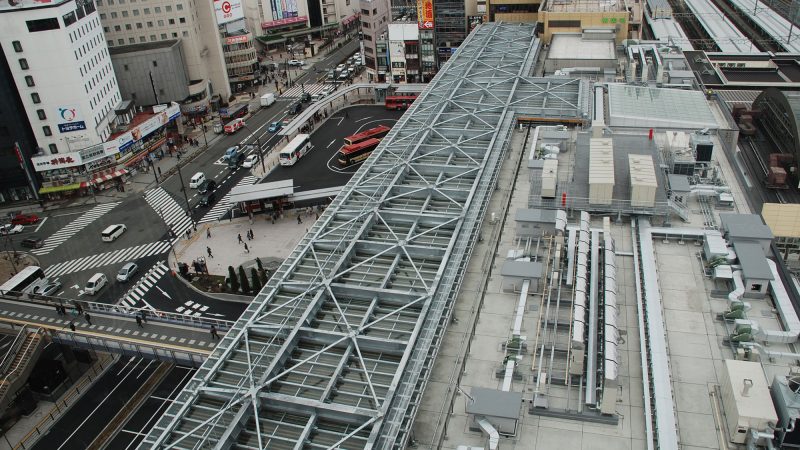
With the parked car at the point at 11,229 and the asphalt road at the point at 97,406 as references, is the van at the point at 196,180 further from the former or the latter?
the asphalt road at the point at 97,406

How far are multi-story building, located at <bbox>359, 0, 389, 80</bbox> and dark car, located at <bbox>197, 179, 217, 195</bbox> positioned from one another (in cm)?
4653

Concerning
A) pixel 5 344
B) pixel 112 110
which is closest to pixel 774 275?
pixel 5 344

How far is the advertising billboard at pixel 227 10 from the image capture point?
11951 cm

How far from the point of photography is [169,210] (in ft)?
275

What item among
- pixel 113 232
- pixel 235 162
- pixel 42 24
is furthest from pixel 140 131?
pixel 113 232

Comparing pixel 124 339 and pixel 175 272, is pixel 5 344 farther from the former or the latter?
pixel 175 272

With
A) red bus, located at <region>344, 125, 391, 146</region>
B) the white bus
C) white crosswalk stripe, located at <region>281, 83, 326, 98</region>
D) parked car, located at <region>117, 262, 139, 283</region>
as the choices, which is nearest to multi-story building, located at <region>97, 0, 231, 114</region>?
white crosswalk stripe, located at <region>281, 83, 326, 98</region>

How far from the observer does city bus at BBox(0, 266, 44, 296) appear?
2547 inches

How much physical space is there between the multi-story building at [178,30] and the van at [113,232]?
119 ft

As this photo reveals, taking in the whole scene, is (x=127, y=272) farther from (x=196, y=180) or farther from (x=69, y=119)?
(x=69, y=119)

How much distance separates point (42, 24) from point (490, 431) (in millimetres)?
82186

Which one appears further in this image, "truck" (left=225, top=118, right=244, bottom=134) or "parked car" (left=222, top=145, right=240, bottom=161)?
"truck" (left=225, top=118, right=244, bottom=134)

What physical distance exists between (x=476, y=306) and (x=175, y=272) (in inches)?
1714

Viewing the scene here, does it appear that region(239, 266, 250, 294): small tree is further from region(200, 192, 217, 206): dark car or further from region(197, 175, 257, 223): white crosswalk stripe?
region(200, 192, 217, 206): dark car
